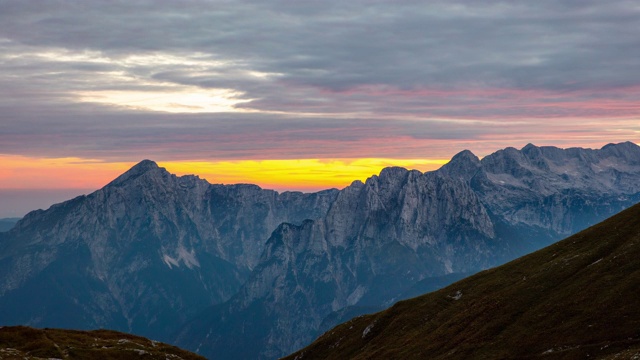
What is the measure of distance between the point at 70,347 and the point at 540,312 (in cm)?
10912

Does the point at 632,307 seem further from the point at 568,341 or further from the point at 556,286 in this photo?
the point at 556,286

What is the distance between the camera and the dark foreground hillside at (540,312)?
114 meters

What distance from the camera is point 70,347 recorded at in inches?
6329

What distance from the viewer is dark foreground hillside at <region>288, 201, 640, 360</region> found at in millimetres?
114062

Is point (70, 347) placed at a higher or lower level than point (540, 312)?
lower

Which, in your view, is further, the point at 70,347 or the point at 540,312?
the point at 70,347

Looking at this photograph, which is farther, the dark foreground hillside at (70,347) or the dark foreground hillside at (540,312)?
the dark foreground hillside at (70,347)

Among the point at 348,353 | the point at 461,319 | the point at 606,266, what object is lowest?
the point at 348,353

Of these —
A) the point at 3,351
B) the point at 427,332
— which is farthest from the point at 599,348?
the point at 3,351

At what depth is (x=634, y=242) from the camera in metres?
140

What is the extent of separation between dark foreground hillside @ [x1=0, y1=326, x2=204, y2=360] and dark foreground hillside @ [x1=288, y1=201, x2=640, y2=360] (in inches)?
2107

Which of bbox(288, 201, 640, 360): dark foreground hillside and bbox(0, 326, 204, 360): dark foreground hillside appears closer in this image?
bbox(288, 201, 640, 360): dark foreground hillside

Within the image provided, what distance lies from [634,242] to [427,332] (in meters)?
54.1

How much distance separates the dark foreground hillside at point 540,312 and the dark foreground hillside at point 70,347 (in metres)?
53.5
